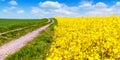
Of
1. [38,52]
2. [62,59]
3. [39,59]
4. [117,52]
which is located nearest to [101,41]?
[117,52]

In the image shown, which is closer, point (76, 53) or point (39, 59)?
point (76, 53)

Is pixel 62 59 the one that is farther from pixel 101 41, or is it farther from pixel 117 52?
pixel 101 41

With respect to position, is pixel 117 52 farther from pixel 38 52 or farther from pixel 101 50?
pixel 38 52

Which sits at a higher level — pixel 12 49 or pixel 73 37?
pixel 73 37

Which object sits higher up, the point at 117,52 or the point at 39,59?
the point at 117,52

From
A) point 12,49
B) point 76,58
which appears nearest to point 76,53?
point 76,58

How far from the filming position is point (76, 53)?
7078mm

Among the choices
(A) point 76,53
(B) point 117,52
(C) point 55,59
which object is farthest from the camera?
(B) point 117,52

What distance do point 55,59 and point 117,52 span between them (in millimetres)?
2543

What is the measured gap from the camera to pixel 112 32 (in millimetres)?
13141

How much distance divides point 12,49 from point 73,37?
9.50 m

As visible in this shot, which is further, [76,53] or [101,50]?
[101,50]

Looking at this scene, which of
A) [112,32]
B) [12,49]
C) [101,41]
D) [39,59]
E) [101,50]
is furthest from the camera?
[12,49]

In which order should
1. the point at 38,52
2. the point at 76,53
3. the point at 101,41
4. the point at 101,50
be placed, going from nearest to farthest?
the point at 76,53, the point at 101,50, the point at 101,41, the point at 38,52
